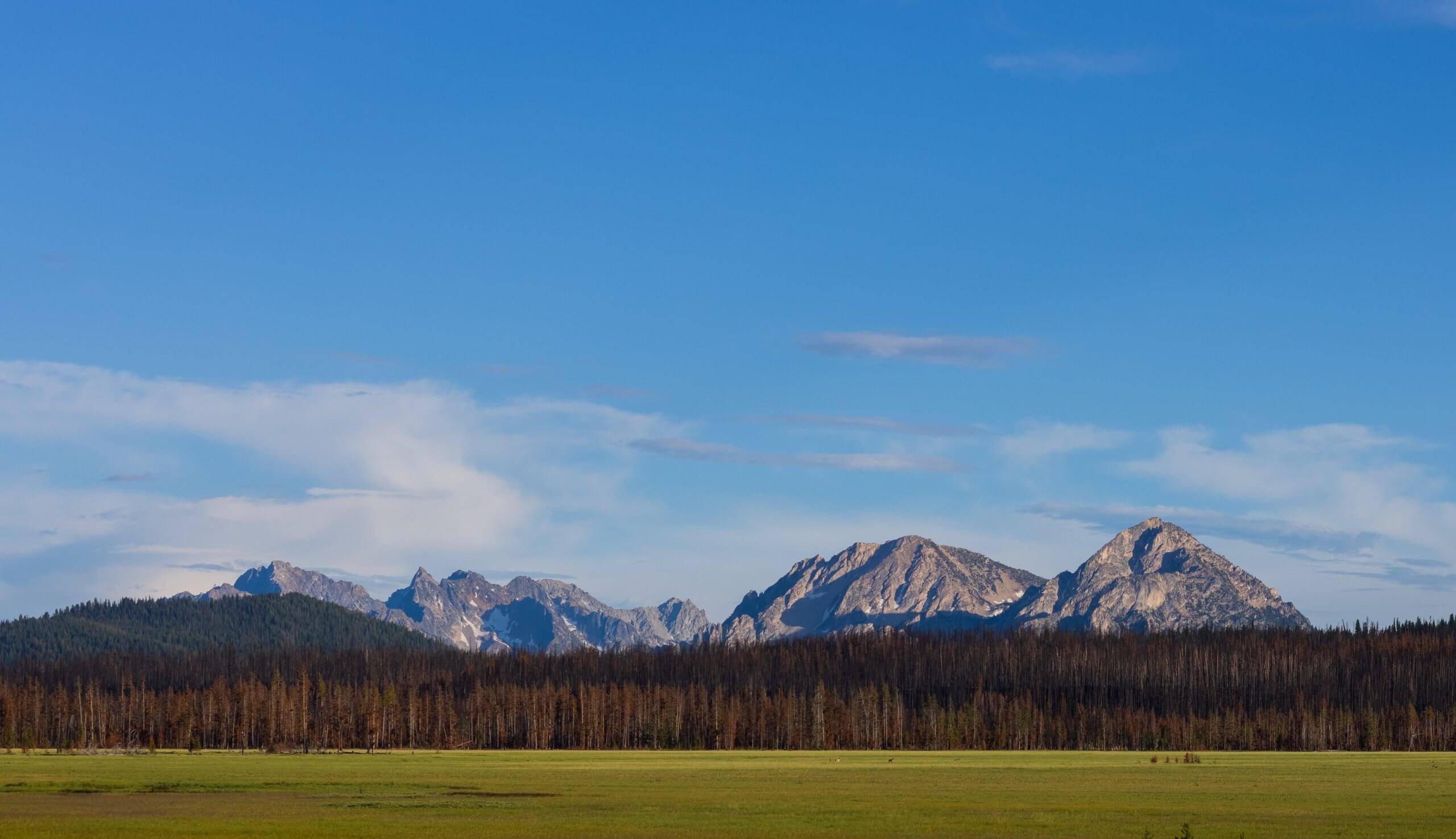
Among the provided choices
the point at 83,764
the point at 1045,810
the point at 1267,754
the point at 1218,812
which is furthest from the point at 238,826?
the point at 1267,754

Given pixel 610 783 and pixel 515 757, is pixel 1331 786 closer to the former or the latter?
pixel 610 783

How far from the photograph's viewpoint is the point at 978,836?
58.3m

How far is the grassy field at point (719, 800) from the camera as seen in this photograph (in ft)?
204

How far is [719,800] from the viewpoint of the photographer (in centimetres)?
8031

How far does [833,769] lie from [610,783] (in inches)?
1261

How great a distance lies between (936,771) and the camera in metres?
121

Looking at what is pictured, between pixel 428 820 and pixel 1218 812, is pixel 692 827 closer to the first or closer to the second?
pixel 428 820

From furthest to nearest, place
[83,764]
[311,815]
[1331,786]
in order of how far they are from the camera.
Result: [83,764] < [1331,786] < [311,815]

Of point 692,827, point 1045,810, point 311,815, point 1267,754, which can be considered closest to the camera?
point 692,827

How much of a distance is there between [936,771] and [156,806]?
64273 millimetres

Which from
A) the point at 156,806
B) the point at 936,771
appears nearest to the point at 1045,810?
the point at 156,806

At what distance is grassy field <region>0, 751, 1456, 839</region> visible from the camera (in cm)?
6203

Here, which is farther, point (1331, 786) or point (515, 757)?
point (515, 757)

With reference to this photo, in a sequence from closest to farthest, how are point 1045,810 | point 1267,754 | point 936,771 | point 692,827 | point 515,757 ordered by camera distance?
point 692,827 < point 1045,810 < point 936,771 < point 515,757 < point 1267,754
